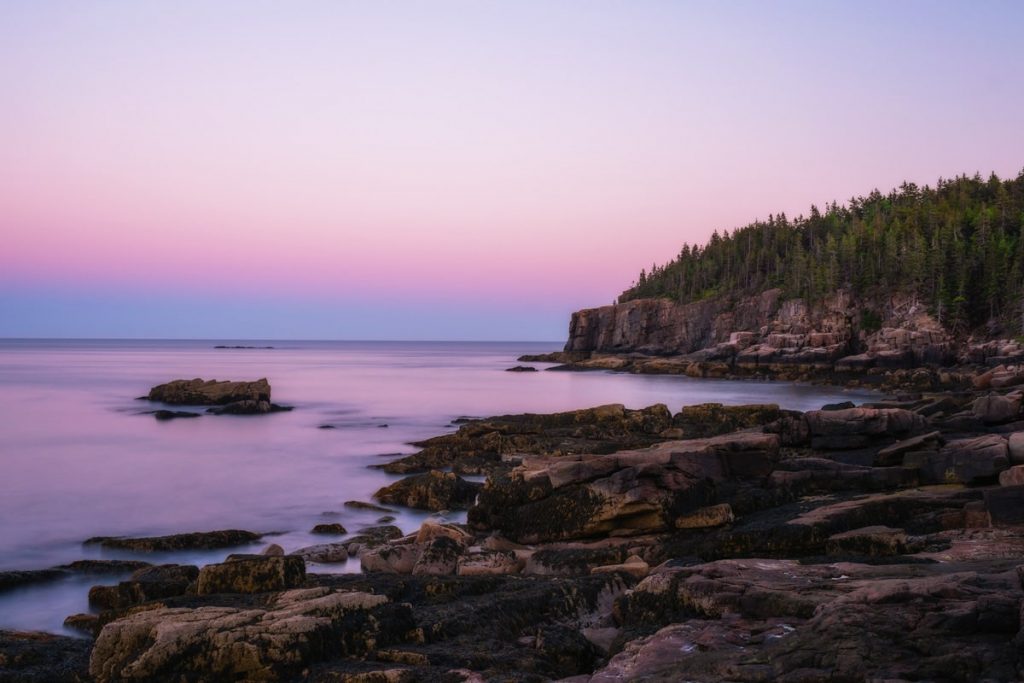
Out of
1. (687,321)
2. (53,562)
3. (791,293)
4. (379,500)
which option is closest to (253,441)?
(379,500)

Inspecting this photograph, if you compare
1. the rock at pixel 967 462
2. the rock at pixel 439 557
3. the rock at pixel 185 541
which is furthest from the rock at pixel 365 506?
the rock at pixel 967 462

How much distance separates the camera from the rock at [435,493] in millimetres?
19859

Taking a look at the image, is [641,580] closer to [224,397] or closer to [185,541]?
[185,541]

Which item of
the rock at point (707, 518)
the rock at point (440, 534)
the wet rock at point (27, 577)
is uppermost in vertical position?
the rock at point (707, 518)

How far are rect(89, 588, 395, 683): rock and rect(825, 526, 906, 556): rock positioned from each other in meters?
6.77

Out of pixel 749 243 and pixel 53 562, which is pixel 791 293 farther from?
pixel 53 562

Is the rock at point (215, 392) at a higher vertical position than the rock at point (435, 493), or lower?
higher

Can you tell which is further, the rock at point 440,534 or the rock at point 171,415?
the rock at point 171,415

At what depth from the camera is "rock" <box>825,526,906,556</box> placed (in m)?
10.5

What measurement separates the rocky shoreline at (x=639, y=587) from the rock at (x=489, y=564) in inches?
1.6

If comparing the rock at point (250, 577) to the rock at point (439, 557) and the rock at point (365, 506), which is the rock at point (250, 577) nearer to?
the rock at point (439, 557)

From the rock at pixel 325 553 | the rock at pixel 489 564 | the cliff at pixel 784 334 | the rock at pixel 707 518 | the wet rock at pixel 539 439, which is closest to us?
the rock at pixel 489 564

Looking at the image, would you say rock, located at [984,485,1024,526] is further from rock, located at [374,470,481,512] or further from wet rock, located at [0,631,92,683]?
rock, located at [374,470,481,512]

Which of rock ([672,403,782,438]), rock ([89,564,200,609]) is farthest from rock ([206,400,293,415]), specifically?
rock ([89,564,200,609])
